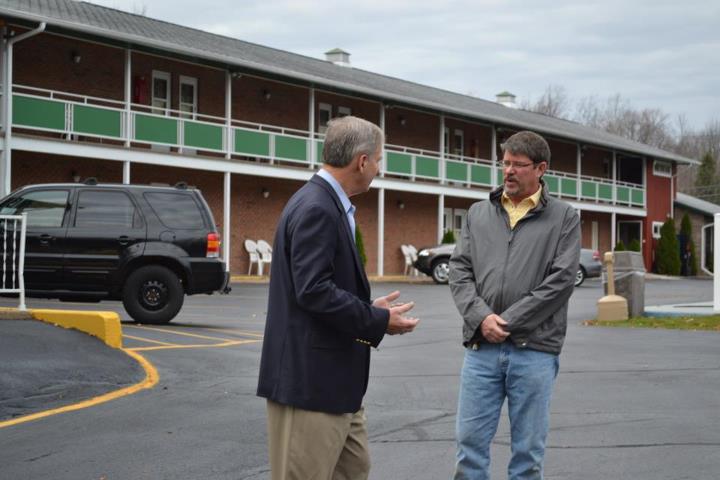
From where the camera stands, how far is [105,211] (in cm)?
1462

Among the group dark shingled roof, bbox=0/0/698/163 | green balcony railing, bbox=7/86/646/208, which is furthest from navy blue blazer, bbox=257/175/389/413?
green balcony railing, bbox=7/86/646/208

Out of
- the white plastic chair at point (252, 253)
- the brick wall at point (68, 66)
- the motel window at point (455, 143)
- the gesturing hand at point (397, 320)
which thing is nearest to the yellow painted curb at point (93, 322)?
the gesturing hand at point (397, 320)

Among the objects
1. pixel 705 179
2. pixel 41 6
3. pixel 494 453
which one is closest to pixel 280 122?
pixel 41 6

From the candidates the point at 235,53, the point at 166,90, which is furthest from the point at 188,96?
the point at 235,53

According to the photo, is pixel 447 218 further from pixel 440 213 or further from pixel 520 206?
pixel 520 206

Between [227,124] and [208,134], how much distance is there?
1.12 meters

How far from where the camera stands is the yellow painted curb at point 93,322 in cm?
1155

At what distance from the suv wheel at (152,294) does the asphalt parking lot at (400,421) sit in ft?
3.19

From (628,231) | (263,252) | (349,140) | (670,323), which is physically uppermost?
(628,231)

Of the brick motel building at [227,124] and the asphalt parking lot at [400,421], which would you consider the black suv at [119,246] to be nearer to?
the asphalt parking lot at [400,421]

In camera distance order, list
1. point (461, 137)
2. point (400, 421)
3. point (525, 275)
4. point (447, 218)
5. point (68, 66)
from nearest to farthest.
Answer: point (525, 275) < point (400, 421) < point (68, 66) < point (447, 218) < point (461, 137)

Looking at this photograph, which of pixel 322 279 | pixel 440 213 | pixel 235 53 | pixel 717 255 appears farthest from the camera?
pixel 440 213

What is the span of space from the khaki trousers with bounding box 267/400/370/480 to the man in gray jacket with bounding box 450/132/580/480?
1.14m

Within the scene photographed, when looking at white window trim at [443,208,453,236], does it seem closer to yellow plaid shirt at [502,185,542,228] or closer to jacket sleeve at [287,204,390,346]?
yellow plaid shirt at [502,185,542,228]
